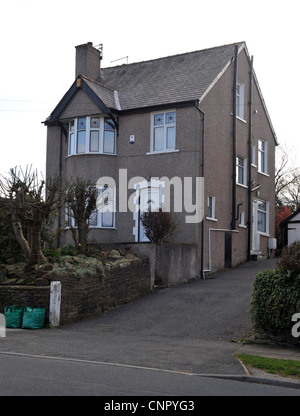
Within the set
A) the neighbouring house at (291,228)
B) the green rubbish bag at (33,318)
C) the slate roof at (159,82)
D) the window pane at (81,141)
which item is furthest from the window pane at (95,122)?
the green rubbish bag at (33,318)

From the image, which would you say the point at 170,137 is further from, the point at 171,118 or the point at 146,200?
the point at 146,200

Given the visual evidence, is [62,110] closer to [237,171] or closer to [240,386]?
[237,171]

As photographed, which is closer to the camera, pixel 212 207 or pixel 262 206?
pixel 212 207

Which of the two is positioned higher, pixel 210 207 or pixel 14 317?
pixel 210 207

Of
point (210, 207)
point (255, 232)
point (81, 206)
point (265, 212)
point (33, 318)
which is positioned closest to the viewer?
point (33, 318)

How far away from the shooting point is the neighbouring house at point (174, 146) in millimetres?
22219

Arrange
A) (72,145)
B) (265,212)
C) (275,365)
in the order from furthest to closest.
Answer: (265,212) → (72,145) → (275,365)

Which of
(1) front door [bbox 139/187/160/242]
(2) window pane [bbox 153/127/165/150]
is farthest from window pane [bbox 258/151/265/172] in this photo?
(1) front door [bbox 139/187/160/242]

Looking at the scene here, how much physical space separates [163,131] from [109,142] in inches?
103

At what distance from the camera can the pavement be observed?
33.8ft

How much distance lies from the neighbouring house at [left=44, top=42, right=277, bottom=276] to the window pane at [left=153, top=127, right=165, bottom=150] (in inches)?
1.6

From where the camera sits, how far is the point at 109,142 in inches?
950

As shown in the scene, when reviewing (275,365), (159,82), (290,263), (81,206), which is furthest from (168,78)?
(275,365)
